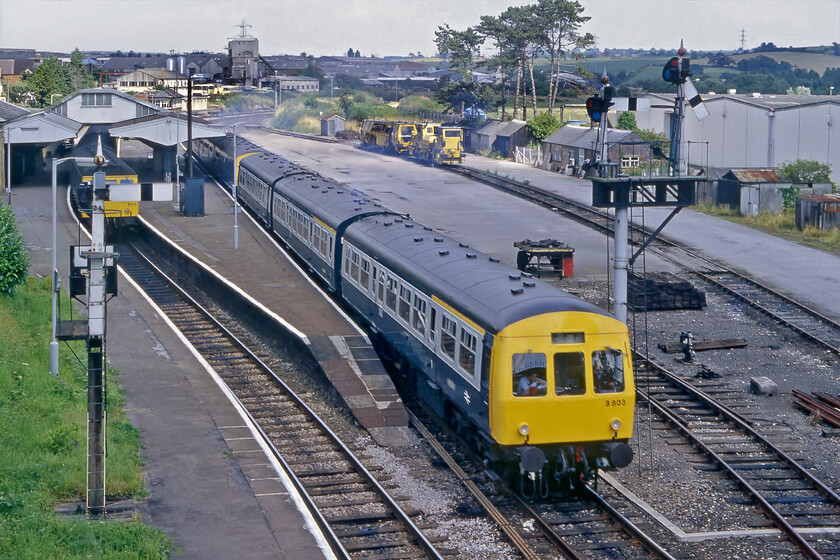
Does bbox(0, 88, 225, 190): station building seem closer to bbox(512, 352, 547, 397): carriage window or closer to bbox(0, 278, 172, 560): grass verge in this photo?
bbox(0, 278, 172, 560): grass verge

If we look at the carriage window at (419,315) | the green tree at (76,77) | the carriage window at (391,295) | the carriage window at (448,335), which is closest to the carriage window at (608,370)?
the carriage window at (448,335)

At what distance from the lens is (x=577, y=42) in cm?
7350

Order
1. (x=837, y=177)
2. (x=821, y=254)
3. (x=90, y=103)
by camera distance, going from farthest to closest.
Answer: (x=90, y=103) < (x=837, y=177) < (x=821, y=254)

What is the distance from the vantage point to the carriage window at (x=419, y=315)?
55.1ft

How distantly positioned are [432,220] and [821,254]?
1550 cm

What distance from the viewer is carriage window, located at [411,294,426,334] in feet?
55.1

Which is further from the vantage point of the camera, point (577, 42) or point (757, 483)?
point (577, 42)

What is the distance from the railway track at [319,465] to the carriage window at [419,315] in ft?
7.74

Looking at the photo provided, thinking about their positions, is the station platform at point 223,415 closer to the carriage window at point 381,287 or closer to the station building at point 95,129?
the carriage window at point 381,287

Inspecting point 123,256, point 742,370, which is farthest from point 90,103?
point 742,370

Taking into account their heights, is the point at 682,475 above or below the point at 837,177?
below

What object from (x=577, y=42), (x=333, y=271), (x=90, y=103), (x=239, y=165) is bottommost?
(x=333, y=271)

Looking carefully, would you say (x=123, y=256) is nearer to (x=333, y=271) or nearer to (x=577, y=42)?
(x=333, y=271)

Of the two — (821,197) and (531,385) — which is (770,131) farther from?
(531,385)
